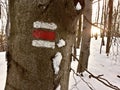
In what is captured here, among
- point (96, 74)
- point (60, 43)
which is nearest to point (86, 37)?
point (96, 74)

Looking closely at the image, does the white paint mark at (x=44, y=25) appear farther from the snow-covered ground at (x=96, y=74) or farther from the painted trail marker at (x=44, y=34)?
the snow-covered ground at (x=96, y=74)

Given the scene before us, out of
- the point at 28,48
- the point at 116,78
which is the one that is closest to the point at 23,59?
the point at 28,48

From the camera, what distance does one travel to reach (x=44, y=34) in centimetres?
83

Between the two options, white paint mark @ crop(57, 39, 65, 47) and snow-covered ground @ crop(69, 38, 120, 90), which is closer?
white paint mark @ crop(57, 39, 65, 47)

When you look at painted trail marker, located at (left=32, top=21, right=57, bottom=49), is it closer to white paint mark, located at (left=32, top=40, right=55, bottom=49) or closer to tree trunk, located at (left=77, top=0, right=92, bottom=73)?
white paint mark, located at (left=32, top=40, right=55, bottom=49)

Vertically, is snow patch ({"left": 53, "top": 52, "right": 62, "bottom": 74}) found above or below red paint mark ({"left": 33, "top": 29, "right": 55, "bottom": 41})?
below

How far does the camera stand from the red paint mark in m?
0.81

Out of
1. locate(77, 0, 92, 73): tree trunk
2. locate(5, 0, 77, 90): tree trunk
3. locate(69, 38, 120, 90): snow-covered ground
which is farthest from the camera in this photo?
locate(77, 0, 92, 73): tree trunk

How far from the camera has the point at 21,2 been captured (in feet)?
2.67

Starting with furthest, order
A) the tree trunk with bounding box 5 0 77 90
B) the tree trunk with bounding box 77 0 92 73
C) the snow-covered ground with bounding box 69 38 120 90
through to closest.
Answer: the tree trunk with bounding box 77 0 92 73 → the snow-covered ground with bounding box 69 38 120 90 → the tree trunk with bounding box 5 0 77 90

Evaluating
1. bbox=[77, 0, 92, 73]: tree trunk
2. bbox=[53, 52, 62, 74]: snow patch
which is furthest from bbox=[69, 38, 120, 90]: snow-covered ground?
bbox=[53, 52, 62, 74]: snow patch

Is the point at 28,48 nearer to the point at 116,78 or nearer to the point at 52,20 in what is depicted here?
the point at 52,20

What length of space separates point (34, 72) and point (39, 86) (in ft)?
0.15

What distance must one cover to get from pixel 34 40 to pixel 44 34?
0.14 ft
